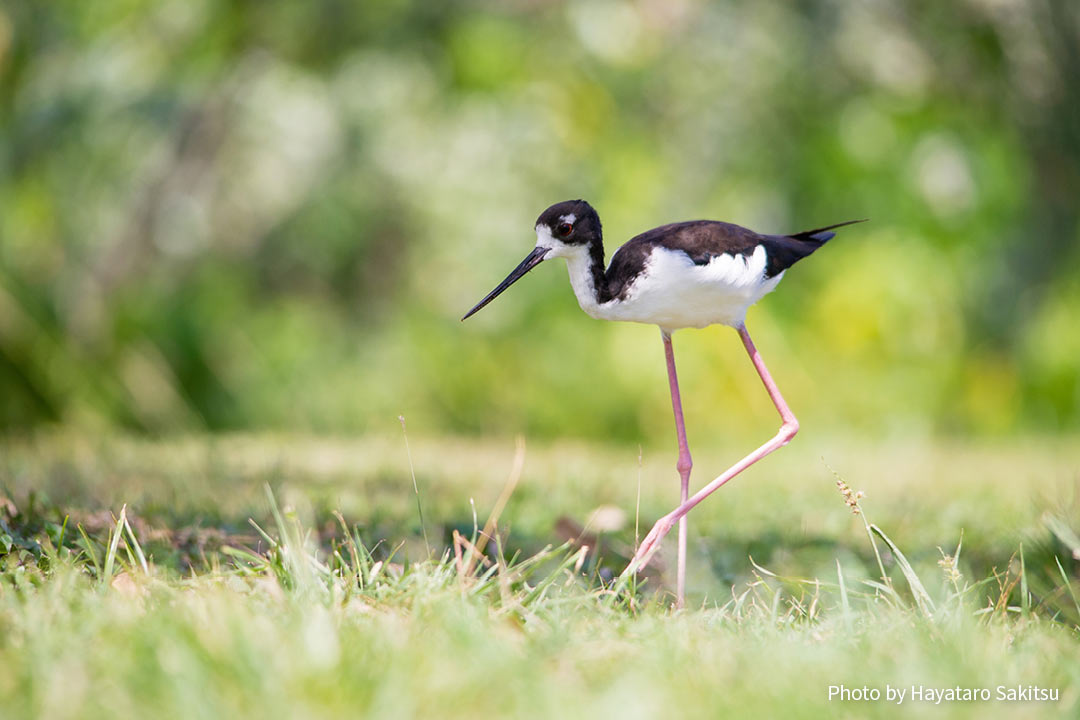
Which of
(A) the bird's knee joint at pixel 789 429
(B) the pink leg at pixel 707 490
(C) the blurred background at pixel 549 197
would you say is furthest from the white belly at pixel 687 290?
(C) the blurred background at pixel 549 197

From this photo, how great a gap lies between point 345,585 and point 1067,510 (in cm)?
247

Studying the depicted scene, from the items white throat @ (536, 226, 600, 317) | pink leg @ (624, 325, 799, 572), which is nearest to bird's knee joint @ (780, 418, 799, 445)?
pink leg @ (624, 325, 799, 572)

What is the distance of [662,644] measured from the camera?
230 centimetres

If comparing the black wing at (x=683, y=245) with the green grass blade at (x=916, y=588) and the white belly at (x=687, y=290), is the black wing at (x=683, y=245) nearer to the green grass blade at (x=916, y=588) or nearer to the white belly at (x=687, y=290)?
the white belly at (x=687, y=290)

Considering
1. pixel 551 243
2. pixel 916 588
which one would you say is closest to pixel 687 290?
pixel 551 243

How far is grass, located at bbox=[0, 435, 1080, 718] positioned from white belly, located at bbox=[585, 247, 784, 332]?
65 cm

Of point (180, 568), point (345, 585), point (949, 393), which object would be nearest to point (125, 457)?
point (180, 568)

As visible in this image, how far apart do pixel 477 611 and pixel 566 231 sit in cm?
130

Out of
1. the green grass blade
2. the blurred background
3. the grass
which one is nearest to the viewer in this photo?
the grass

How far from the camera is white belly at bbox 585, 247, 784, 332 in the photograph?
3236 millimetres

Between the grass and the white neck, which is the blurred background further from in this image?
the white neck

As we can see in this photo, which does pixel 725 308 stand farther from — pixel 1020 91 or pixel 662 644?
pixel 1020 91

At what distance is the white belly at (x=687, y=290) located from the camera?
3236 millimetres

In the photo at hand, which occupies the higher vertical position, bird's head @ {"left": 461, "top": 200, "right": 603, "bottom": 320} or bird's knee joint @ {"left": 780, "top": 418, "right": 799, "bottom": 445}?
bird's head @ {"left": 461, "top": 200, "right": 603, "bottom": 320}
